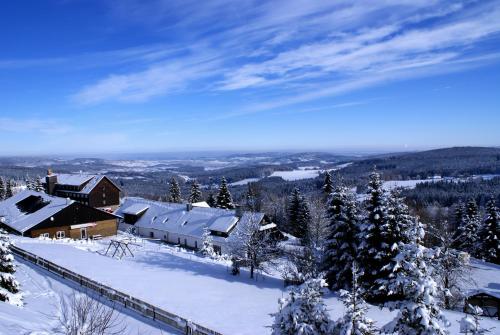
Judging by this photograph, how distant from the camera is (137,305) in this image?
2000 cm

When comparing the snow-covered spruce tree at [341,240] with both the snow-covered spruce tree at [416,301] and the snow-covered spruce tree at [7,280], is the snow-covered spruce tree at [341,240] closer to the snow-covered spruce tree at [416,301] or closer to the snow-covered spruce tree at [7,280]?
the snow-covered spruce tree at [416,301]

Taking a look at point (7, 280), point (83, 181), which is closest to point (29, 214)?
point (83, 181)

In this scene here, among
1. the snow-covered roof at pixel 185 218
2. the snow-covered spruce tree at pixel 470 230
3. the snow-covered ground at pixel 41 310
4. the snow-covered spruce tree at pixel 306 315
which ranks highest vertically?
the snow-covered spruce tree at pixel 306 315

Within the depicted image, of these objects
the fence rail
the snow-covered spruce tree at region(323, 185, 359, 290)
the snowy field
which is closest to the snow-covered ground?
the fence rail

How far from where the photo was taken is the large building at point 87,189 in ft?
218

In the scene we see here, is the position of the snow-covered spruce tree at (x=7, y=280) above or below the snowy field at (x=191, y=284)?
above

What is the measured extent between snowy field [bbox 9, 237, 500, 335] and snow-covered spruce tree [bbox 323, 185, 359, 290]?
6.31 ft

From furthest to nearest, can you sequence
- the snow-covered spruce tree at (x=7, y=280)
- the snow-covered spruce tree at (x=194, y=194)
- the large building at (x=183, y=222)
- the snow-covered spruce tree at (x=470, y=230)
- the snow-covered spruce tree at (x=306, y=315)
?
the snow-covered spruce tree at (x=194, y=194)
the snow-covered spruce tree at (x=470, y=230)
the large building at (x=183, y=222)
the snow-covered spruce tree at (x=7, y=280)
the snow-covered spruce tree at (x=306, y=315)

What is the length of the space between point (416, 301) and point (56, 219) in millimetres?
44803

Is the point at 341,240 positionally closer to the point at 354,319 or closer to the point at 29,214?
the point at 354,319

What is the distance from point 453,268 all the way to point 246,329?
18028 mm

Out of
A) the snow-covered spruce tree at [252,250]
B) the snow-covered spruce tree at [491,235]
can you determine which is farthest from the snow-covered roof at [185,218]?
the snow-covered spruce tree at [491,235]

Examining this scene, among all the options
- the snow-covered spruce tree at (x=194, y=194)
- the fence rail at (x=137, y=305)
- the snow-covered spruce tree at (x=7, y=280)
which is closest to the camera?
the fence rail at (x=137, y=305)

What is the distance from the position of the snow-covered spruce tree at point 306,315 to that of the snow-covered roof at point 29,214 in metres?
41.2
